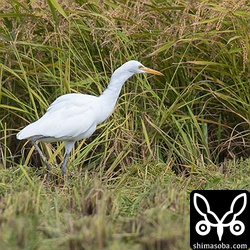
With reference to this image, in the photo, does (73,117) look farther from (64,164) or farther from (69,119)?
(64,164)

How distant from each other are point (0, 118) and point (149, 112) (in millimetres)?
1055

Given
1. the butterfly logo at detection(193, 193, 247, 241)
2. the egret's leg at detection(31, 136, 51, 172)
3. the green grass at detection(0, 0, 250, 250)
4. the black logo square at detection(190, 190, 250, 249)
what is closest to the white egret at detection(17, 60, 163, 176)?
the egret's leg at detection(31, 136, 51, 172)

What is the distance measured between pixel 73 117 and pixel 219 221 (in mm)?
1573

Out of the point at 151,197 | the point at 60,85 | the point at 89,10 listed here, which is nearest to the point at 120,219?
the point at 151,197

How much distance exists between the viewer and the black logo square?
3.47 metres

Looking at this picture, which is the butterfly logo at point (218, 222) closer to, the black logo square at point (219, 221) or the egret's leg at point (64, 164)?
the black logo square at point (219, 221)

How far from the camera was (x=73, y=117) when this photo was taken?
493 centimetres

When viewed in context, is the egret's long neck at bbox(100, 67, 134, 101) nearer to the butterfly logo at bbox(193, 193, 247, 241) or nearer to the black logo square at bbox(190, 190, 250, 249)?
the black logo square at bbox(190, 190, 250, 249)

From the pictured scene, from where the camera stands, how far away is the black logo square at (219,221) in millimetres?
3471

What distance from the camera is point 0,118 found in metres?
5.61

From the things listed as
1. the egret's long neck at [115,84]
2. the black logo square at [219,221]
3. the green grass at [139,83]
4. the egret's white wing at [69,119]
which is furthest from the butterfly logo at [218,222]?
the egret's long neck at [115,84]

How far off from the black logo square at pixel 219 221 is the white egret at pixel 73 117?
1149mm

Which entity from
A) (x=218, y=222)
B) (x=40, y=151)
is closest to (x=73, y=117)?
(x=40, y=151)

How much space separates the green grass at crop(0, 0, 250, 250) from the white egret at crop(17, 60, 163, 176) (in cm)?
24
